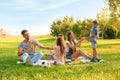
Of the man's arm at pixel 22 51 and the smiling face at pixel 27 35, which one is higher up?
the smiling face at pixel 27 35

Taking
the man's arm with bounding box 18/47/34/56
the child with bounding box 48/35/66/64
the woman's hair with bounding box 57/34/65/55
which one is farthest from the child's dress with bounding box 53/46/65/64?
the man's arm with bounding box 18/47/34/56

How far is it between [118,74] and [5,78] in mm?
4150

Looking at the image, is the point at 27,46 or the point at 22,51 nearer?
the point at 22,51

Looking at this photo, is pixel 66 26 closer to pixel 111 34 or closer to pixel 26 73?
pixel 111 34

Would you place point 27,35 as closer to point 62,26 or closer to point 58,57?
point 58,57

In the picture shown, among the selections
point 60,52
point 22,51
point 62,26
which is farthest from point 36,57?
point 62,26

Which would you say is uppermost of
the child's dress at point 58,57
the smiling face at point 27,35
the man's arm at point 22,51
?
the smiling face at point 27,35

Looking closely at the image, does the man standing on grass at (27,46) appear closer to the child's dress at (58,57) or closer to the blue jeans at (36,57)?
the blue jeans at (36,57)

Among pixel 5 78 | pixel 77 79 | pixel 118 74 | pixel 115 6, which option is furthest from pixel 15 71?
pixel 115 6

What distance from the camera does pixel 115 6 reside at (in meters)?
42.5

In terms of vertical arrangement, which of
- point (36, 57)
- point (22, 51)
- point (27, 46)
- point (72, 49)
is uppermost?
point (27, 46)

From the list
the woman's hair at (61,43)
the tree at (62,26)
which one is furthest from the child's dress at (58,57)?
the tree at (62,26)

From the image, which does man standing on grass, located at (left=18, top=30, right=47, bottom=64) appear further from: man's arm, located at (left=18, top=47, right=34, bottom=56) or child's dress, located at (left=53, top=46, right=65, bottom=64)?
child's dress, located at (left=53, top=46, right=65, bottom=64)

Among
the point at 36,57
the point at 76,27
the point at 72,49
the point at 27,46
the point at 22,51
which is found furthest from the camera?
the point at 76,27
